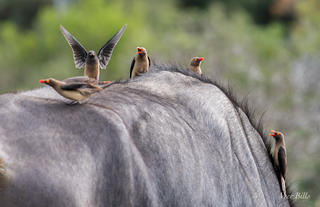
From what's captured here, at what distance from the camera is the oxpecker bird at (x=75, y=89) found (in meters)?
3.49

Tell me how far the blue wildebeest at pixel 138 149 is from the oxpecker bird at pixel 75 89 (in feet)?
0.17

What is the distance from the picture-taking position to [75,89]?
3.55 metres

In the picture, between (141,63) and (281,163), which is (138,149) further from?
(141,63)

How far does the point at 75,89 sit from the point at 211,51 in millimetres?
16748

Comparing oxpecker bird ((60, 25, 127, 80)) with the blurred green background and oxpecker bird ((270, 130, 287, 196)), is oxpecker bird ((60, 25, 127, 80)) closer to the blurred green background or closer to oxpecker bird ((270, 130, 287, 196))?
the blurred green background

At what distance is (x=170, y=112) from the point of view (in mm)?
3674

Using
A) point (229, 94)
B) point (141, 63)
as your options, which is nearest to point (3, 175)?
point (229, 94)

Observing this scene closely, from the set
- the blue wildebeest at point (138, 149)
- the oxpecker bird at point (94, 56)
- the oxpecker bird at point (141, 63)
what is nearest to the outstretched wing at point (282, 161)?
the blue wildebeest at point (138, 149)

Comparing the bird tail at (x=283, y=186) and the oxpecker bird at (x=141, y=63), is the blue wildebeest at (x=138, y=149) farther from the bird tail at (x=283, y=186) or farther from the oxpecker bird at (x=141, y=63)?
the oxpecker bird at (x=141, y=63)

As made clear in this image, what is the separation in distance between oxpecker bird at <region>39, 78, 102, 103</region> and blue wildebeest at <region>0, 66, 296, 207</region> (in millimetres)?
53

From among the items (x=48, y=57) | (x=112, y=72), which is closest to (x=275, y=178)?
(x=112, y=72)

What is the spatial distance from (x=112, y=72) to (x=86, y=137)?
20635 mm

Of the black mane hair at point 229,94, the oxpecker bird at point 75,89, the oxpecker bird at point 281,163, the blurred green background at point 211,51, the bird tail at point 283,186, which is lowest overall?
the blurred green background at point 211,51

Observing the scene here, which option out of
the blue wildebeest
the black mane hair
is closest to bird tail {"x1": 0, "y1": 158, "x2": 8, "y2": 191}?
the blue wildebeest
